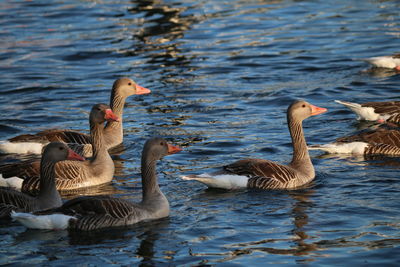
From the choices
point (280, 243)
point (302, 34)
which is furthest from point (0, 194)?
point (302, 34)

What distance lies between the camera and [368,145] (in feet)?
49.9

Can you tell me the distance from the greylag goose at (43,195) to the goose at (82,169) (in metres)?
1.42

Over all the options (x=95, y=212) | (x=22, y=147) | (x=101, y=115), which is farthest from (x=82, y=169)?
(x=95, y=212)

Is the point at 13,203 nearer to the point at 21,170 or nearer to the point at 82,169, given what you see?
the point at 21,170

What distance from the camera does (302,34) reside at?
27.5 meters

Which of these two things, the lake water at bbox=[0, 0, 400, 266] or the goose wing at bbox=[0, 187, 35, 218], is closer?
the lake water at bbox=[0, 0, 400, 266]

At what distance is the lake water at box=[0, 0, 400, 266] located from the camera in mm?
10859

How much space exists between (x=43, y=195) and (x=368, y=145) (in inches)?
247

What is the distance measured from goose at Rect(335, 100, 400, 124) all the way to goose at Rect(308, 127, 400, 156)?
5.43ft

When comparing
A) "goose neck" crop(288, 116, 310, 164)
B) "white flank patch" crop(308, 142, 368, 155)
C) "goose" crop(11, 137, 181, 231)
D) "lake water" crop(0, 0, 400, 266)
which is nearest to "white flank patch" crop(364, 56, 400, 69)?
"lake water" crop(0, 0, 400, 266)

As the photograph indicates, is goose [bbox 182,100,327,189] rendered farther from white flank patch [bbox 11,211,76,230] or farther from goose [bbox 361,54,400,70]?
goose [bbox 361,54,400,70]

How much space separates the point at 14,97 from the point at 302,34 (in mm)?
10469

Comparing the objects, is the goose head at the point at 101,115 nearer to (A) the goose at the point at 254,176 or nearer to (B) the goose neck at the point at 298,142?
(A) the goose at the point at 254,176

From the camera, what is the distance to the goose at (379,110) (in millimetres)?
16953
